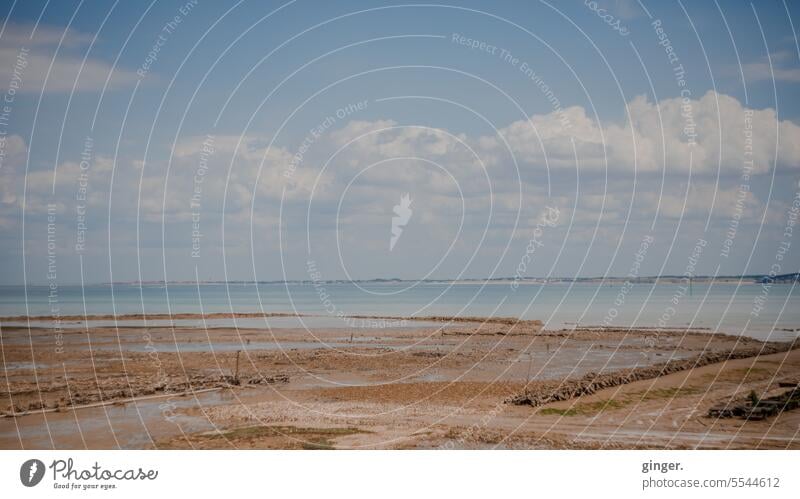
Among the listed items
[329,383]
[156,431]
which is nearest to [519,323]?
[329,383]

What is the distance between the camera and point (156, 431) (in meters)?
28.2

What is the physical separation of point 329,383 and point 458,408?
7772 millimetres

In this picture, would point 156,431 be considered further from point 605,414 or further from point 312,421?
point 605,414

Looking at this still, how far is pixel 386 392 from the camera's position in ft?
117

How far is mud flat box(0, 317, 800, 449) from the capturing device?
2759 cm
